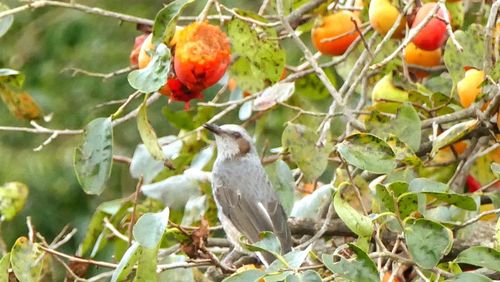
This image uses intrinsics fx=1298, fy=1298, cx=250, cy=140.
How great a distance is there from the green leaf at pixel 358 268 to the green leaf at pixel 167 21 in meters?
0.49

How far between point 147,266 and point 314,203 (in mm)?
503

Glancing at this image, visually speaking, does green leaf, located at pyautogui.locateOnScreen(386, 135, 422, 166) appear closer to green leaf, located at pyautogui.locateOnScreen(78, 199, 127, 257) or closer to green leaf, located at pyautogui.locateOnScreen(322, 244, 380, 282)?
green leaf, located at pyautogui.locateOnScreen(322, 244, 380, 282)

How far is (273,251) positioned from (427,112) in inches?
30.5

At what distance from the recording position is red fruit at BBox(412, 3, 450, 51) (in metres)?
2.29

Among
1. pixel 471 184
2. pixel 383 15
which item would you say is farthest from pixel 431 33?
pixel 471 184

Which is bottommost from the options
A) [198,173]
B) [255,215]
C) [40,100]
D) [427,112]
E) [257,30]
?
[40,100]

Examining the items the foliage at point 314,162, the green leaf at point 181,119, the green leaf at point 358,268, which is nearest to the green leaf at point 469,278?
the foliage at point 314,162

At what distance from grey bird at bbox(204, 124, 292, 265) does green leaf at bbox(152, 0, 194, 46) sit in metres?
0.65

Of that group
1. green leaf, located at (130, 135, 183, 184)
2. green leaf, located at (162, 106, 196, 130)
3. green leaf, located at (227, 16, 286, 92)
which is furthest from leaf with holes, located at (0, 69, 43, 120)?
green leaf, located at (227, 16, 286, 92)

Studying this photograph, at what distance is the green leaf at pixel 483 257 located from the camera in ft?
5.70

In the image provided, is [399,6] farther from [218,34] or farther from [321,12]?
[218,34]

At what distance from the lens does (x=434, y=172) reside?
2.47m

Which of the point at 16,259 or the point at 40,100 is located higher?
the point at 16,259

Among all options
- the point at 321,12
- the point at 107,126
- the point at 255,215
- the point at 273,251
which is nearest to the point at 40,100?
the point at 255,215
